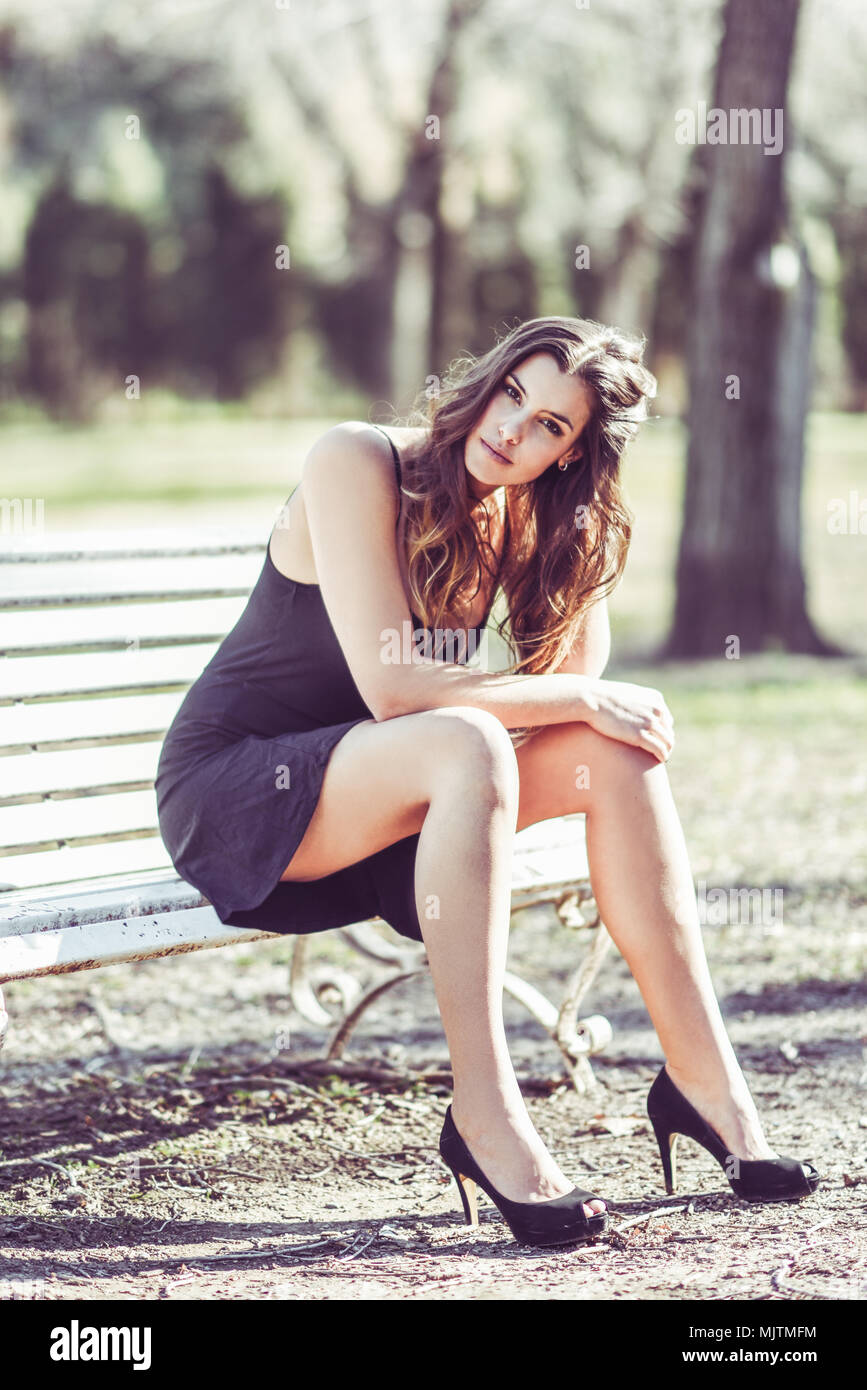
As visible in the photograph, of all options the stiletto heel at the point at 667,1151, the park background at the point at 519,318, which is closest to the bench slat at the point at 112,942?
the park background at the point at 519,318

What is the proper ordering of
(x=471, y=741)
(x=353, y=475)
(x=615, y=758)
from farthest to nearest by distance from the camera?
1. (x=353, y=475)
2. (x=615, y=758)
3. (x=471, y=741)

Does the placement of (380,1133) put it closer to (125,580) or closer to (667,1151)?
(667,1151)

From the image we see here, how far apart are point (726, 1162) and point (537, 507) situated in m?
1.17

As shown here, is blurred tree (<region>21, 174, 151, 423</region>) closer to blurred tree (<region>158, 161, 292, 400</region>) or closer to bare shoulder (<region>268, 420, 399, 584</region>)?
blurred tree (<region>158, 161, 292, 400</region>)

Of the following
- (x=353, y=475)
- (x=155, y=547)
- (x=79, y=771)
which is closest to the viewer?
(x=353, y=475)

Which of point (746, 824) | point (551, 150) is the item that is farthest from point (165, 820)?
point (551, 150)

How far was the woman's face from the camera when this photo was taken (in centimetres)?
273

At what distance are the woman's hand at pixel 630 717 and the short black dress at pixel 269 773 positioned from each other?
359 millimetres

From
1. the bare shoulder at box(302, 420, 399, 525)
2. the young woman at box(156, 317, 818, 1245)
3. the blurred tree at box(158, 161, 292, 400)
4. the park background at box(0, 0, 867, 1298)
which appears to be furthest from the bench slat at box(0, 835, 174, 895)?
the blurred tree at box(158, 161, 292, 400)

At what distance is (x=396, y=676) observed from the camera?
2650 mm

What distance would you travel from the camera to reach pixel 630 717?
2.64 metres

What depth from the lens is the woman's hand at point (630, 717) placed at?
8.63 ft

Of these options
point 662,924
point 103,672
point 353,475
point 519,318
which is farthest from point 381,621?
point 519,318

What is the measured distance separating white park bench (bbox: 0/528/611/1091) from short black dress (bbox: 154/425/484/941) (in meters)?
0.09
